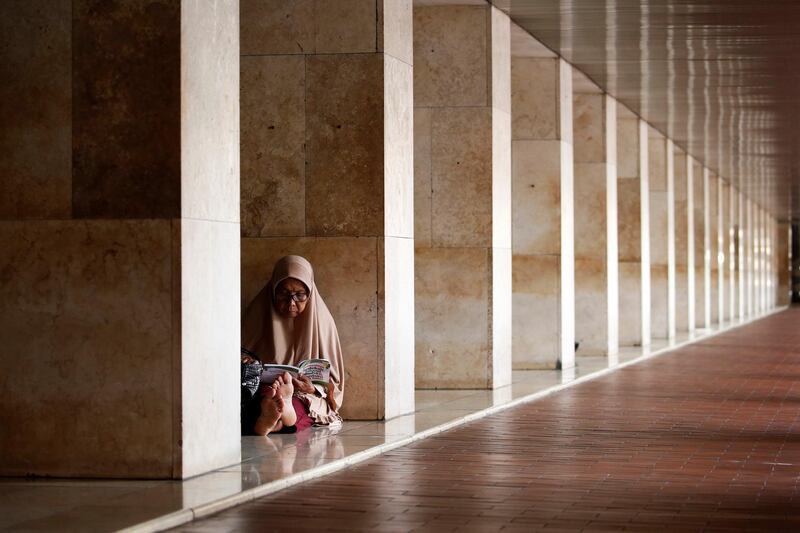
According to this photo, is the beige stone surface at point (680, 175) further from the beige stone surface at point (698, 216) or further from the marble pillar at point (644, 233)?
the marble pillar at point (644, 233)

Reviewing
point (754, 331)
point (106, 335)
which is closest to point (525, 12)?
point (106, 335)

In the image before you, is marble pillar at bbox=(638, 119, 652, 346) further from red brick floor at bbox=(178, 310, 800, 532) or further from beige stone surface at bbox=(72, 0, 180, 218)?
beige stone surface at bbox=(72, 0, 180, 218)

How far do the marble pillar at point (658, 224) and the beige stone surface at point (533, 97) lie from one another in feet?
→ 33.3

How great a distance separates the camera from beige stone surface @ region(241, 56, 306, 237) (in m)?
11.8

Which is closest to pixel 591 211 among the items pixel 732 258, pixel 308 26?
pixel 308 26

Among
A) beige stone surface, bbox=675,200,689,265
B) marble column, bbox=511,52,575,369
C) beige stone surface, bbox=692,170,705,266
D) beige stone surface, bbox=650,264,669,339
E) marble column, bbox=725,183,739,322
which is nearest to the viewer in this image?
marble column, bbox=511,52,575,369

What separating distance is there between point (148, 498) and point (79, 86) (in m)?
2.55

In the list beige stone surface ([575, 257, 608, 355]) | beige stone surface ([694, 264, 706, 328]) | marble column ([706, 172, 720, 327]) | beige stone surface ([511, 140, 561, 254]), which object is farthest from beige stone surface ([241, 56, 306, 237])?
marble column ([706, 172, 720, 327])

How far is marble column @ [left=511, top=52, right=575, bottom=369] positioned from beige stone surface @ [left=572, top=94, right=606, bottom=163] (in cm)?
281

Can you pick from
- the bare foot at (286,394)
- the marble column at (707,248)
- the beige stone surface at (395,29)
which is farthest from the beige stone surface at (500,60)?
the marble column at (707,248)

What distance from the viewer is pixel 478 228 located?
15.4 metres

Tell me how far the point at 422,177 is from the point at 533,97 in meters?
4.38

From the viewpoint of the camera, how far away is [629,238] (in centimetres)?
2588

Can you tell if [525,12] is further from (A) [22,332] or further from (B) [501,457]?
(A) [22,332]
